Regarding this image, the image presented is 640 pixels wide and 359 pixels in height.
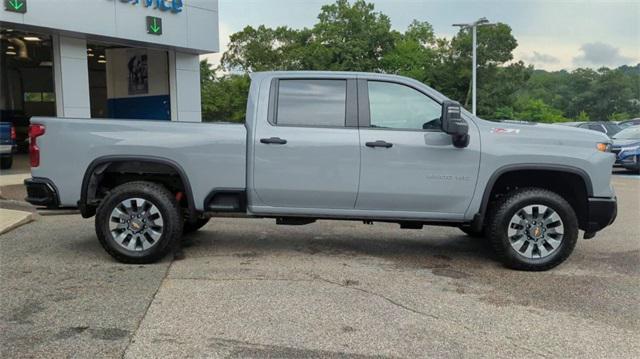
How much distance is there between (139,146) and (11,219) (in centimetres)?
340

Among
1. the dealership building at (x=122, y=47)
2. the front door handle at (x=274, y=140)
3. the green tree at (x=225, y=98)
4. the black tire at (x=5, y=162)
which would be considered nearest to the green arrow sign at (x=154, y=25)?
the dealership building at (x=122, y=47)

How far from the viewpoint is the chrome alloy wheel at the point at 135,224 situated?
230 inches

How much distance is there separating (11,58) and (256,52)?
3472 centimetres

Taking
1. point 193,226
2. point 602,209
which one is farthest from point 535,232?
point 193,226

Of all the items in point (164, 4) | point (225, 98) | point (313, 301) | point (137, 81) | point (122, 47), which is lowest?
point (313, 301)

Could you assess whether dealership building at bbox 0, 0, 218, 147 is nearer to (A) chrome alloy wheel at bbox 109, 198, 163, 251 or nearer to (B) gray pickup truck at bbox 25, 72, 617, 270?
(B) gray pickup truck at bbox 25, 72, 617, 270

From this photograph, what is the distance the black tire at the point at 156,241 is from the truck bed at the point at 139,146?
1.21ft

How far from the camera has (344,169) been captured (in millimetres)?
5777

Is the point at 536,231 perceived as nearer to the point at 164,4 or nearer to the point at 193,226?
the point at 193,226

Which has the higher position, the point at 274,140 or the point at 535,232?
the point at 274,140

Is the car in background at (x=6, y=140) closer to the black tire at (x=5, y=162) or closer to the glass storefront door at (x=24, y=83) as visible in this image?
the black tire at (x=5, y=162)

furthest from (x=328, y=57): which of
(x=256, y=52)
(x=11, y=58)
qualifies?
(x=11, y=58)

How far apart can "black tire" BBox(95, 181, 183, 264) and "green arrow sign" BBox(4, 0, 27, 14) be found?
34.3 ft

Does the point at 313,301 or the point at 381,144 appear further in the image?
the point at 381,144
